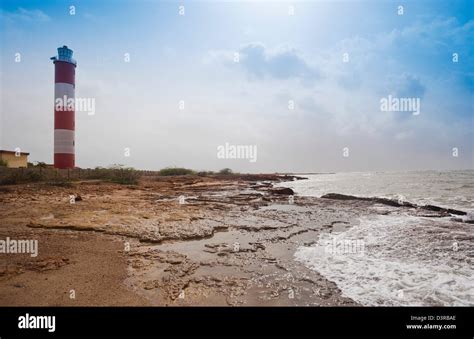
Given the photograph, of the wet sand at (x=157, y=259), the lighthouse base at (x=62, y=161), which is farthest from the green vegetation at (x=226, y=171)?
the wet sand at (x=157, y=259)

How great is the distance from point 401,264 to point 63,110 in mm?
31737

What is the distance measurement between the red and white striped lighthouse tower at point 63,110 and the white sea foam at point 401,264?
94.2ft

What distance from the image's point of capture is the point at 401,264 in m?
5.50

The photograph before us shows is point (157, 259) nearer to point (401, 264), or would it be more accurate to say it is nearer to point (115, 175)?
point (401, 264)

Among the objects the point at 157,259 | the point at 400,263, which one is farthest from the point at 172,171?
the point at 400,263

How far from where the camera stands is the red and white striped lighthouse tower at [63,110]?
27.5m

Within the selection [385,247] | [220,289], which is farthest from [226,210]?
[220,289]

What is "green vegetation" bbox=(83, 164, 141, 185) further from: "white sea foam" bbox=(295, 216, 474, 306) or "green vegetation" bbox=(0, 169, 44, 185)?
"white sea foam" bbox=(295, 216, 474, 306)

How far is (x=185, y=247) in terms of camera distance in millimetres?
6277

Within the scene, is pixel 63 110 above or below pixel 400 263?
above

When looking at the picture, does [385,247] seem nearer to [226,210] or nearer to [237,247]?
[237,247]

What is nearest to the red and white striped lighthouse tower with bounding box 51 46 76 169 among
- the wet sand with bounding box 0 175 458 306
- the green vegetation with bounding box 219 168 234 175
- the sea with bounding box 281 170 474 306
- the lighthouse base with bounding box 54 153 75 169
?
the lighthouse base with bounding box 54 153 75 169

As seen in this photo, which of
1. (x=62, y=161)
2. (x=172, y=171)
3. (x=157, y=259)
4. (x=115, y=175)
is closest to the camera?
(x=157, y=259)

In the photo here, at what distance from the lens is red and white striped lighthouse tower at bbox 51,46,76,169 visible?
2752 cm
